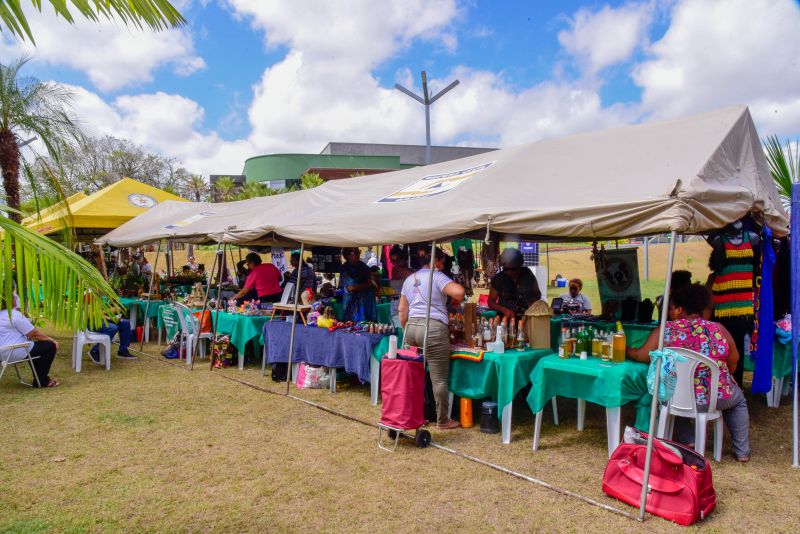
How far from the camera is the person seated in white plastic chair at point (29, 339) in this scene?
6.36m

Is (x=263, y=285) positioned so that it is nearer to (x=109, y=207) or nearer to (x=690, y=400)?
(x=690, y=400)

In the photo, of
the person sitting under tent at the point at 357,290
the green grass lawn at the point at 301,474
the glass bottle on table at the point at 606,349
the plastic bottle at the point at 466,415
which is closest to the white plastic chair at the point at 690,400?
the green grass lawn at the point at 301,474

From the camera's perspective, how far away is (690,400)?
3941mm

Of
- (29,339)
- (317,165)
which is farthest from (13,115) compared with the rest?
(317,165)

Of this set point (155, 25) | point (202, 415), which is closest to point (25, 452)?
point (202, 415)

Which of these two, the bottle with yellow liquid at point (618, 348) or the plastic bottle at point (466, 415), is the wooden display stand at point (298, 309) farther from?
the bottle with yellow liquid at point (618, 348)

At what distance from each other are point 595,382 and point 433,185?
2775 mm

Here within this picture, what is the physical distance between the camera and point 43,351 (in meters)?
6.73

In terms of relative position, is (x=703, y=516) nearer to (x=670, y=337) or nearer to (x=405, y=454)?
(x=670, y=337)

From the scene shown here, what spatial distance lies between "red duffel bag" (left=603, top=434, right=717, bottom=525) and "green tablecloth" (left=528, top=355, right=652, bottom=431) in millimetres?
539

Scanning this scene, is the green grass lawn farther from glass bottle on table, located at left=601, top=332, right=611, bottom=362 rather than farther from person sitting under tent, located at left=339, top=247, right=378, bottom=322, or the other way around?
person sitting under tent, located at left=339, top=247, right=378, bottom=322

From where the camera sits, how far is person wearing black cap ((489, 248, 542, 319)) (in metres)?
5.94

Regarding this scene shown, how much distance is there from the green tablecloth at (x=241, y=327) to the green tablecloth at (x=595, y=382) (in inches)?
158

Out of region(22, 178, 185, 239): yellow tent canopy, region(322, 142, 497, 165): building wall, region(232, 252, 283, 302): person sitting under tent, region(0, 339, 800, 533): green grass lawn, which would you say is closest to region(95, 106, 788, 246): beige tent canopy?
region(232, 252, 283, 302): person sitting under tent
